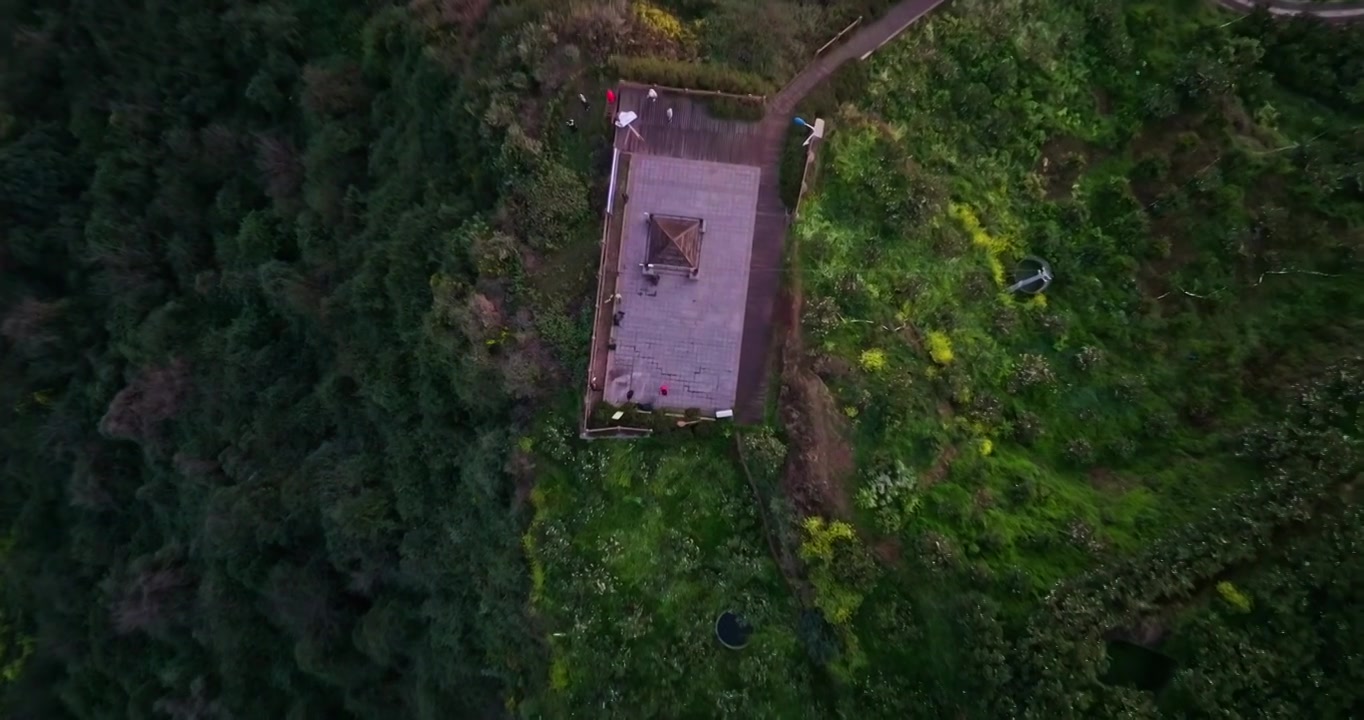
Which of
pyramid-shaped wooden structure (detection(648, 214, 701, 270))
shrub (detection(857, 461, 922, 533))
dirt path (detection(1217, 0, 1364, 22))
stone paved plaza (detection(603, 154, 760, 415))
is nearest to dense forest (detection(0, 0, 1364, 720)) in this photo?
shrub (detection(857, 461, 922, 533))

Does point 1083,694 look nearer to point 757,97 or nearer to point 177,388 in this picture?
point 757,97

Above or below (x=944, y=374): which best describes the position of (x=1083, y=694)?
below

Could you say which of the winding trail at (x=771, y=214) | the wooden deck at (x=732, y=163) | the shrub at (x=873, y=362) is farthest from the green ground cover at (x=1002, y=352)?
the wooden deck at (x=732, y=163)

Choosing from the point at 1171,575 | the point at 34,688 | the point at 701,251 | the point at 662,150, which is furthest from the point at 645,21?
the point at 34,688

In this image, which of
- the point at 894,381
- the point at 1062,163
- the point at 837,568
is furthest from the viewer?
the point at 1062,163

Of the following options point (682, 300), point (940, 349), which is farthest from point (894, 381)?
point (682, 300)

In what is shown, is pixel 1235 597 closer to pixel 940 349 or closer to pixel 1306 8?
pixel 940 349
